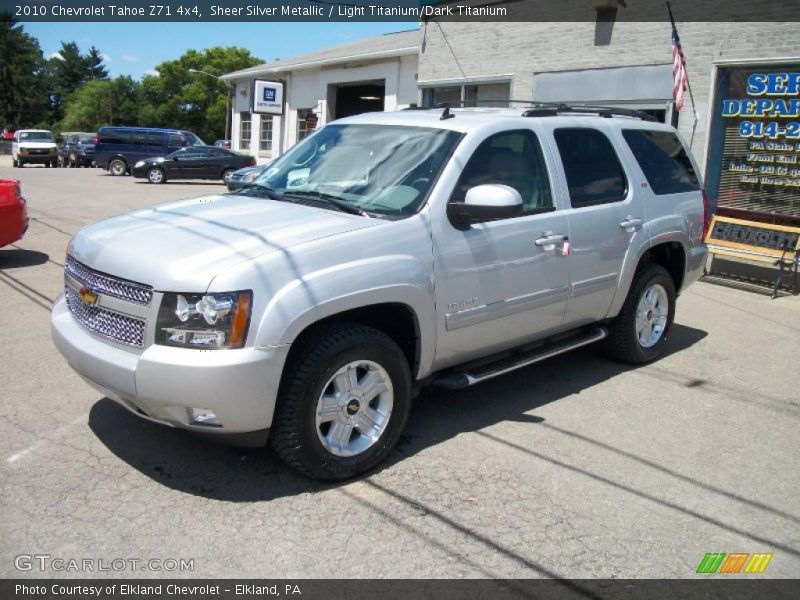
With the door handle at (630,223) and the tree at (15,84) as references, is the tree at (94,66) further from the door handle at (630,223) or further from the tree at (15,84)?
the door handle at (630,223)

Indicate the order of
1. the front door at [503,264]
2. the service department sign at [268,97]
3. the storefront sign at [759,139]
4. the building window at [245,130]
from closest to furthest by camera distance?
the front door at [503,264] < the storefront sign at [759,139] < the service department sign at [268,97] < the building window at [245,130]

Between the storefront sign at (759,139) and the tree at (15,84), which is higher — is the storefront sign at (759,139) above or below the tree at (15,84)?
below

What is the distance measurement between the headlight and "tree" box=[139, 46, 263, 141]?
7947 centimetres

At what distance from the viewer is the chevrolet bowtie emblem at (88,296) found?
3844mm

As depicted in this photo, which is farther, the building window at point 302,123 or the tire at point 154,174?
the building window at point 302,123

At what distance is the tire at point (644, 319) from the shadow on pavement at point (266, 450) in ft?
0.62

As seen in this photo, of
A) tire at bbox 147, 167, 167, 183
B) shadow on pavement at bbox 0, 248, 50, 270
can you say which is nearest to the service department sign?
tire at bbox 147, 167, 167, 183

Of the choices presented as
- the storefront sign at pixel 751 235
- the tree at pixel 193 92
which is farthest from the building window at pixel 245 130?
the tree at pixel 193 92

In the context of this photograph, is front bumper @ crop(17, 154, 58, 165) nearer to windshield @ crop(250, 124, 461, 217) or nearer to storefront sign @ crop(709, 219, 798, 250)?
storefront sign @ crop(709, 219, 798, 250)

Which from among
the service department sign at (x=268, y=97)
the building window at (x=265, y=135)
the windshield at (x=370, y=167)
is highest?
the service department sign at (x=268, y=97)

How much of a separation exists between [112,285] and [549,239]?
2659 millimetres

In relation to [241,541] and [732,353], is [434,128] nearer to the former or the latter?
[241,541]

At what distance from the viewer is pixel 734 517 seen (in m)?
3.74
